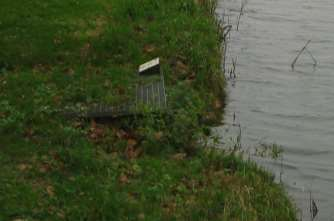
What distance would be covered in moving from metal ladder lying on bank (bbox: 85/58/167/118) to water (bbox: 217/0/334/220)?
1208 mm

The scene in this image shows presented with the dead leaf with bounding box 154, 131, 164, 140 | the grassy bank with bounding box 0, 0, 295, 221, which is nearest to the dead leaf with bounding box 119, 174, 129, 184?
the grassy bank with bounding box 0, 0, 295, 221

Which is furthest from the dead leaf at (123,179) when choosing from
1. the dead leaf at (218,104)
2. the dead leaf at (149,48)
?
the dead leaf at (149,48)

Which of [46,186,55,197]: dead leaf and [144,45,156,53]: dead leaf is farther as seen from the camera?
[144,45,156,53]: dead leaf

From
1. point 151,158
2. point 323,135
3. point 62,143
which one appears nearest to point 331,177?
point 323,135

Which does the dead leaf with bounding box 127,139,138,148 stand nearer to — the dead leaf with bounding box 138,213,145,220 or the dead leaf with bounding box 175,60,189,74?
the dead leaf with bounding box 138,213,145,220

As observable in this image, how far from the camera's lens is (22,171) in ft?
27.8

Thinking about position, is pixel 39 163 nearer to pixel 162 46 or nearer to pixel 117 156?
pixel 117 156

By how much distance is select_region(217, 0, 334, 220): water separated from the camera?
404 inches

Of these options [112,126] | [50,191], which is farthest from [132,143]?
[50,191]

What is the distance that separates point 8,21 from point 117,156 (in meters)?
4.76

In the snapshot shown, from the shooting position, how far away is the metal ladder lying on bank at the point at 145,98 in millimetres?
10039

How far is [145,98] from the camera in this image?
34.5ft

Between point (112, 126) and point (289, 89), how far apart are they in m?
4.42

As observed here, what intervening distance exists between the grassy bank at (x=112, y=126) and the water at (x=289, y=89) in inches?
24.6
